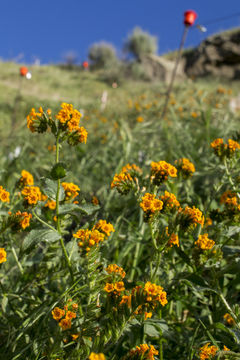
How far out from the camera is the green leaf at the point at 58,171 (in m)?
0.96

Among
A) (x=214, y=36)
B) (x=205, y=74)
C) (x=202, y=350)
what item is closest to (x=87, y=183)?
(x=202, y=350)

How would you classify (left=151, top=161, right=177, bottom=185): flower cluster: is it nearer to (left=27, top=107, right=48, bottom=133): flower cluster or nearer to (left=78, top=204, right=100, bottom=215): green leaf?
(left=78, top=204, right=100, bottom=215): green leaf

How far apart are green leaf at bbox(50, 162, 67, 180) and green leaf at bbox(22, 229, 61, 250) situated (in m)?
0.17

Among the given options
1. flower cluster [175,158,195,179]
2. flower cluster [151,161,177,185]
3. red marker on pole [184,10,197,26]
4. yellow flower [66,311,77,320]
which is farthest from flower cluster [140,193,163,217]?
red marker on pole [184,10,197,26]

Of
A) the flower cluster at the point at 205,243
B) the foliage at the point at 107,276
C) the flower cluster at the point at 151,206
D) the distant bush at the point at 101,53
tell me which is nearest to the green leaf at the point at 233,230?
the foliage at the point at 107,276

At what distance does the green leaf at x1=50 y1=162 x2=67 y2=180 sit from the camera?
0.96 metres

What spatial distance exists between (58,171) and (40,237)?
203mm

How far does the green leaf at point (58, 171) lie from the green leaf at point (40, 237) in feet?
0.56

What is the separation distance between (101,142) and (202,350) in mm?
2960

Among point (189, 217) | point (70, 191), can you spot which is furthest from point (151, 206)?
point (70, 191)

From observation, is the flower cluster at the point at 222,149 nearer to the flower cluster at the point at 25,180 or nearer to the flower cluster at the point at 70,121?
the flower cluster at the point at 70,121

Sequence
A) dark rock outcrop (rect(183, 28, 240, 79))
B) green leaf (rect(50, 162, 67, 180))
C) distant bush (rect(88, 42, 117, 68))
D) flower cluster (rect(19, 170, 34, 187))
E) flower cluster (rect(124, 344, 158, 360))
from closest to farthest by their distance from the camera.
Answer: flower cluster (rect(124, 344, 158, 360))
green leaf (rect(50, 162, 67, 180))
flower cluster (rect(19, 170, 34, 187))
dark rock outcrop (rect(183, 28, 240, 79))
distant bush (rect(88, 42, 117, 68))

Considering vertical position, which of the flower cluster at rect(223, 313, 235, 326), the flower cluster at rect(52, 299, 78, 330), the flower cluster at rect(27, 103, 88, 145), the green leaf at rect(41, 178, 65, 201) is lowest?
the flower cluster at rect(223, 313, 235, 326)

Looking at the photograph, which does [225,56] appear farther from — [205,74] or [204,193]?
[204,193]
